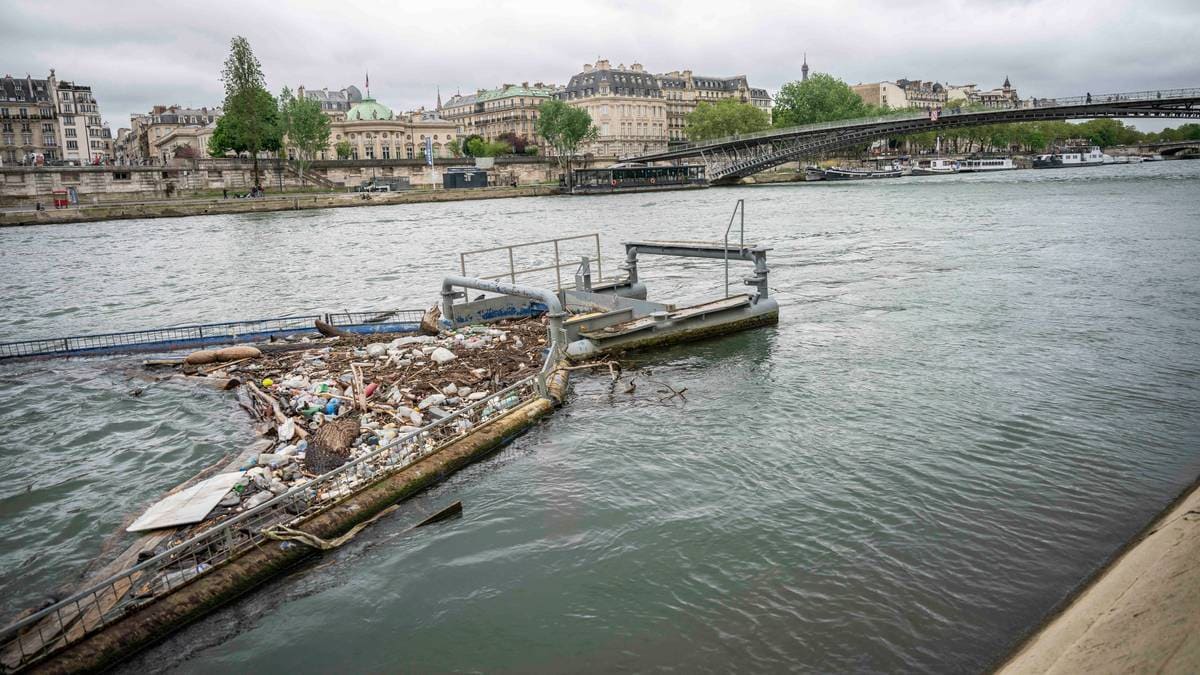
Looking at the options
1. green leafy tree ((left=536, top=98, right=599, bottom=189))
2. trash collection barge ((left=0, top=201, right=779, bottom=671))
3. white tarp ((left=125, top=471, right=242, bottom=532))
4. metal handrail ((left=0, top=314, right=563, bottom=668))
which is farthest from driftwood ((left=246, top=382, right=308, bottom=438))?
green leafy tree ((left=536, top=98, right=599, bottom=189))

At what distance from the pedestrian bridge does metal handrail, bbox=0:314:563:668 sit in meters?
87.5

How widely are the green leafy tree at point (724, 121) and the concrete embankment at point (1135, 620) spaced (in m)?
141

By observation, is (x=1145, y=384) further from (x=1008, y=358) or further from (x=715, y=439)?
(x=715, y=439)

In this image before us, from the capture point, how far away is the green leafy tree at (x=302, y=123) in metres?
106

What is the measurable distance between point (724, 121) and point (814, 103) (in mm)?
18561

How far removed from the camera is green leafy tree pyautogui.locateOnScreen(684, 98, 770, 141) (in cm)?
14525

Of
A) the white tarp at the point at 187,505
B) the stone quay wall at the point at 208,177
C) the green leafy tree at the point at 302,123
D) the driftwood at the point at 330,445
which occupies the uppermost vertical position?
the green leafy tree at the point at 302,123

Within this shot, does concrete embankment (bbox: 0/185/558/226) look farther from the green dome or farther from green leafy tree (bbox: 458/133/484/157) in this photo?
the green dome

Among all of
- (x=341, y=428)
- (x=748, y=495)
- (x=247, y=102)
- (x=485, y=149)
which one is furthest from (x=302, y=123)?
(x=748, y=495)

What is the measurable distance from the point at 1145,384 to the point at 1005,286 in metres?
12.7

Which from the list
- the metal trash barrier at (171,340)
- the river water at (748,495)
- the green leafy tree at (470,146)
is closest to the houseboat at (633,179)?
the green leafy tree at (470,146)

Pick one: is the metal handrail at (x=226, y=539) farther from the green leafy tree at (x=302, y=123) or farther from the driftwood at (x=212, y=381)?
the green leafy tree at (x=302, y=123)

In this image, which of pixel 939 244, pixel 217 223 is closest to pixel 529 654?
pixel 939 244

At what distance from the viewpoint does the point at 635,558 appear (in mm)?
9547
